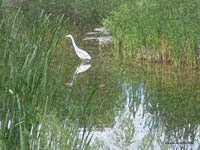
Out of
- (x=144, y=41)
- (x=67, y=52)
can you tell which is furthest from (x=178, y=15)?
(x=67, y=52)

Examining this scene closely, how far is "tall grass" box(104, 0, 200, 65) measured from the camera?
7098mm

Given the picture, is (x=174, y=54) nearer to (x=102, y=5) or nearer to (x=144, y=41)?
(x=144, y=41)

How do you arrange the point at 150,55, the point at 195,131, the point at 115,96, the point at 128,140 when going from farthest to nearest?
the point at 150,55 < the point at 115,96 < the point at 195,131 < the point at 128,140

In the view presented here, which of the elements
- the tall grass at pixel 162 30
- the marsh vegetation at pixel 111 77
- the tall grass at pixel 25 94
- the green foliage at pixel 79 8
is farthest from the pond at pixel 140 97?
the green foliage at pixel 79 8

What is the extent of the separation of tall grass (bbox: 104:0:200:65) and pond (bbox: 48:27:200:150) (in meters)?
0.22

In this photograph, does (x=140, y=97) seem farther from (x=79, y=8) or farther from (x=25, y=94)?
(x=79, y=8)

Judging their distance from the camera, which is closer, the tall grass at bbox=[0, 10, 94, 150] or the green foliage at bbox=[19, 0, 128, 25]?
the tall grass at bbox=[0, 10, 94, 150]

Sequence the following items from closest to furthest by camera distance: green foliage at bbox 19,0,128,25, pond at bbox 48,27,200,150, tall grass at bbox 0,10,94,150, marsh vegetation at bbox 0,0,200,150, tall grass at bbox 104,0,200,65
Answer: tall grass at bbox 0,10,94,150 < marsh vegetation at bbox 0,0,200,150 < pond at bbox 48,27,200,150 < tall grass at bbox 104,0,200,65 < green foliage at bbox 19,0,128,25

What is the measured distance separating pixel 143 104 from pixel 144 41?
258cm

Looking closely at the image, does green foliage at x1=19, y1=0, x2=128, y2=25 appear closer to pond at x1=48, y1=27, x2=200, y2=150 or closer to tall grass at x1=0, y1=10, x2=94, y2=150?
pond at x1=48, y1=27, x2=200, y2=150

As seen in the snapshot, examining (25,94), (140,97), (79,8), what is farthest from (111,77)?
(79,8)

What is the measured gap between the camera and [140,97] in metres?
5.70

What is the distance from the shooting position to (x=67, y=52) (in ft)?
27.0

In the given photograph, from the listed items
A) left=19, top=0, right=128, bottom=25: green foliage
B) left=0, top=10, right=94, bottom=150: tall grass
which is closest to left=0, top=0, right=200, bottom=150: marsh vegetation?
left=0, top=10, right=94, bottom=150: tall grass
